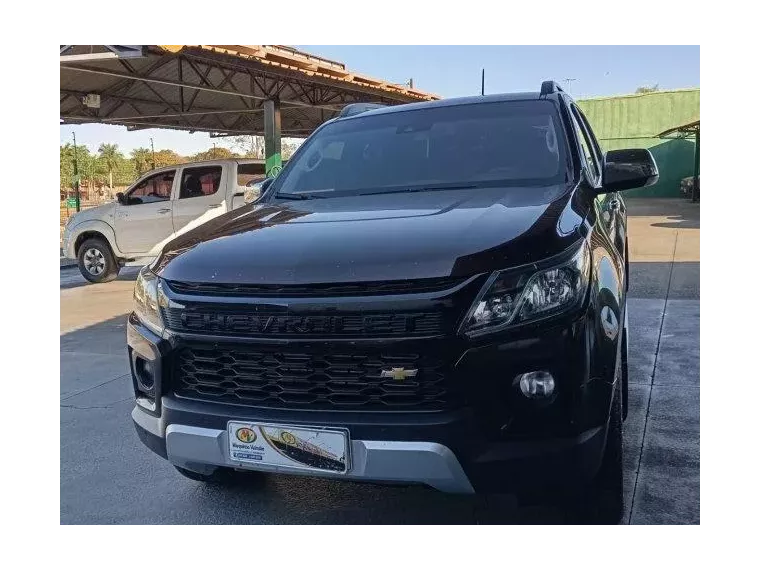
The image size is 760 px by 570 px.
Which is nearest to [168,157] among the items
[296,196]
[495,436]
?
[296,196]

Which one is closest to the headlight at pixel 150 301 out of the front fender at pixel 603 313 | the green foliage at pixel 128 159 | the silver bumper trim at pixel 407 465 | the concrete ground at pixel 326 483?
the silver bumper trim at pixel 407 465

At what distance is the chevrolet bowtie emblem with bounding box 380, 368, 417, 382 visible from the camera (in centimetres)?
207

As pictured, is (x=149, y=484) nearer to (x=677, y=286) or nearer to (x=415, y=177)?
(x=415, y=177)

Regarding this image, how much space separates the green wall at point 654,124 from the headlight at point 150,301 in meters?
25.9

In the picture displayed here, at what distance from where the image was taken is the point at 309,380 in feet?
7.14

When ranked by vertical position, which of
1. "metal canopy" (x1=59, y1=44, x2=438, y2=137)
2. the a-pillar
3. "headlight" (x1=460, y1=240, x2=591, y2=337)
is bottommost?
"headlight" (x1=460, y1=240, x2=591, y2=337)

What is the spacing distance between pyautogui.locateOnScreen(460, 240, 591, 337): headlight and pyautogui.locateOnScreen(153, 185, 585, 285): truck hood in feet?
0.16

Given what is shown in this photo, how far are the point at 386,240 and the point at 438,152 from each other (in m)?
1.23

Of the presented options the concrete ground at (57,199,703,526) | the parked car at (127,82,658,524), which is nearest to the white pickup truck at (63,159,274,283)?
the concrete ground at (57,199,703,526)

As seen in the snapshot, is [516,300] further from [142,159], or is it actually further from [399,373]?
[142,159]

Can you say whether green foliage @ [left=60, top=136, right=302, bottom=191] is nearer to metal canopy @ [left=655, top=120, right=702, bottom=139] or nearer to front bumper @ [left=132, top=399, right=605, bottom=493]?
metal canopy @ [left=655, top=120, right=702, bottom=139]
